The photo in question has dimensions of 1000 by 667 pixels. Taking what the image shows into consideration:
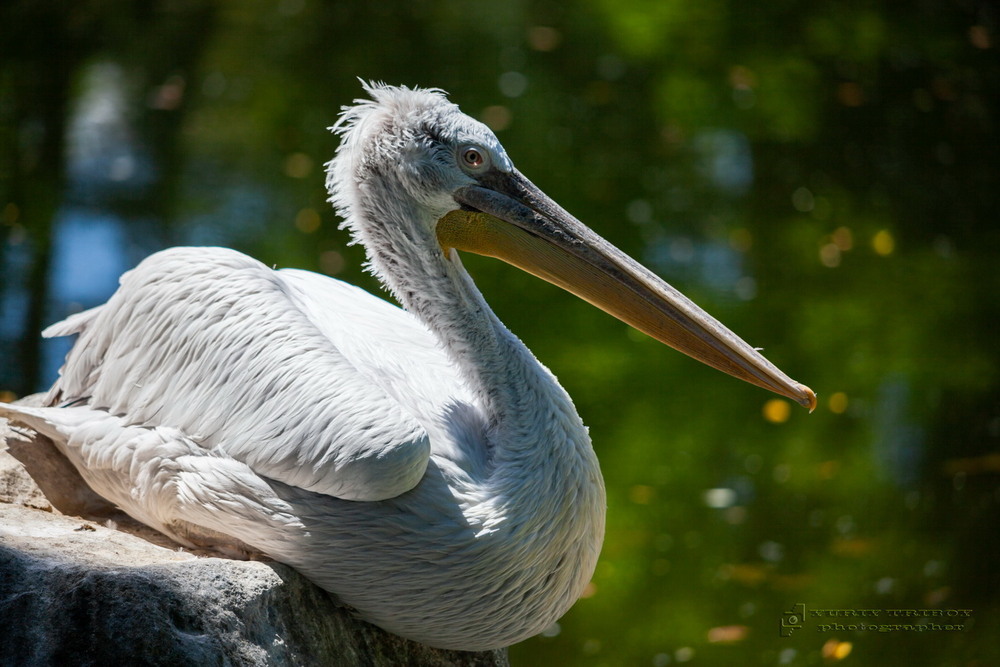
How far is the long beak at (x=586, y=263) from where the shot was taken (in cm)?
298

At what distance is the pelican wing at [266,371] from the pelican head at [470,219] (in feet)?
0.90

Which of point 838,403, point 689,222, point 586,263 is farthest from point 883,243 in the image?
point 586,263

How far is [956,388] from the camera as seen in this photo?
19.3 ft

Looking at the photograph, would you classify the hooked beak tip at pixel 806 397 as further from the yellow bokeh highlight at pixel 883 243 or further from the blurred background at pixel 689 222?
the yellow bokeh highlight at pixel 883 243

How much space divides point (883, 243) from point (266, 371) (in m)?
5.51

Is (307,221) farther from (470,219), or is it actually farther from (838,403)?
(470,219)

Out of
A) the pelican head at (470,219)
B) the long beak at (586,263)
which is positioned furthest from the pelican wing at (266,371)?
the long beak at (586,263)

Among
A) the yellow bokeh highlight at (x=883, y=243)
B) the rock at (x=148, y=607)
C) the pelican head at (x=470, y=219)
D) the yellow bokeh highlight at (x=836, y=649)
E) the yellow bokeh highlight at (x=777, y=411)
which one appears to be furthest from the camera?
the yellow bokeh highlight at (x=883, y=243)

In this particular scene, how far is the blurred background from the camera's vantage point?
4.73 meters

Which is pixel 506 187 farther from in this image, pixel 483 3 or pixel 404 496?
pixel 483 3

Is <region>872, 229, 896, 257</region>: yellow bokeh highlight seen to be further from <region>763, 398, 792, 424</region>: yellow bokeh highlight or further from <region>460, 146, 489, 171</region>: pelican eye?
<region>460, 146, 489, 171</region>: pelican eye

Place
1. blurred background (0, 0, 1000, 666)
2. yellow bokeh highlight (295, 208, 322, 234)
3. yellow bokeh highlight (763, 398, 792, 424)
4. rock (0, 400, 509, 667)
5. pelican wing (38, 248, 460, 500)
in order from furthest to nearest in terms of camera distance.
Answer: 1. yellow bokeh highlight (295, 208, 322, 234)
2. yellow bokeh highlight (763, 398, 792, 424)
3. blurred background (0, 0, 1000, 666)
4. pelican wing (38, 248, 460, 500)
5. rock (0, 400, 509, 667)

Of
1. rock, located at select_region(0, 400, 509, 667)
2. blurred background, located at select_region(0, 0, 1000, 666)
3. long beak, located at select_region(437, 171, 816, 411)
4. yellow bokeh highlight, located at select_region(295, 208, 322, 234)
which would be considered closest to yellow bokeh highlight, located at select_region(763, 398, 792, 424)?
blurred background, located at select_region(0, 0, 1000, 666)

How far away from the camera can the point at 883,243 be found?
7227mm
